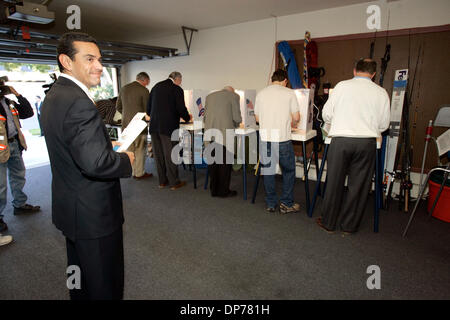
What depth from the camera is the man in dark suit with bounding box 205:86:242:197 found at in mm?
3309

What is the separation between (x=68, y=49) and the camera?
3.60 ft

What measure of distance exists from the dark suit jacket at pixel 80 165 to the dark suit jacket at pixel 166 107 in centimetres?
249

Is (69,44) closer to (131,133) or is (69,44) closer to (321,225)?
(131,133)

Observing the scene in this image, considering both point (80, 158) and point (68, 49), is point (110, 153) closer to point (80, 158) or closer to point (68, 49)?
point (80, 158)

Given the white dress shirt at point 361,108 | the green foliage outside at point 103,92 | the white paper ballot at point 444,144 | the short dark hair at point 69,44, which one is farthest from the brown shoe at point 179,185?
the green foliage outside at point 103,92

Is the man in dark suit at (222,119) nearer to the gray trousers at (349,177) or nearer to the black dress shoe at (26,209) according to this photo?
the gray trousers at (349,177)

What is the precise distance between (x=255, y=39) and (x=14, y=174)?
3.89 meters

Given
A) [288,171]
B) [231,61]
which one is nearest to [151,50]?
[231,61]

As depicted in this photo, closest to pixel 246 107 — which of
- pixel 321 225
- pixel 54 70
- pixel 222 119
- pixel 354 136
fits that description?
pixel 222 119

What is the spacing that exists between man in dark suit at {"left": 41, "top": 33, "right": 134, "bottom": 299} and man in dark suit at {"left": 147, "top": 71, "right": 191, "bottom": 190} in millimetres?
2434

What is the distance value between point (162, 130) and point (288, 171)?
1.76 metres

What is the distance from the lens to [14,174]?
2.96 m

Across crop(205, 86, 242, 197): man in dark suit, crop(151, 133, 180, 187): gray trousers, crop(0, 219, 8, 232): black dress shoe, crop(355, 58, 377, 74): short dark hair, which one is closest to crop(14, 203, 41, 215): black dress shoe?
crop(0, 219, 8, 232): black dress shoe

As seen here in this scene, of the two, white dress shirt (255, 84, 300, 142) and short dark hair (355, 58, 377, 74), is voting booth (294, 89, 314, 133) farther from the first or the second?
short dark hair (355, 58, 377, 74)
